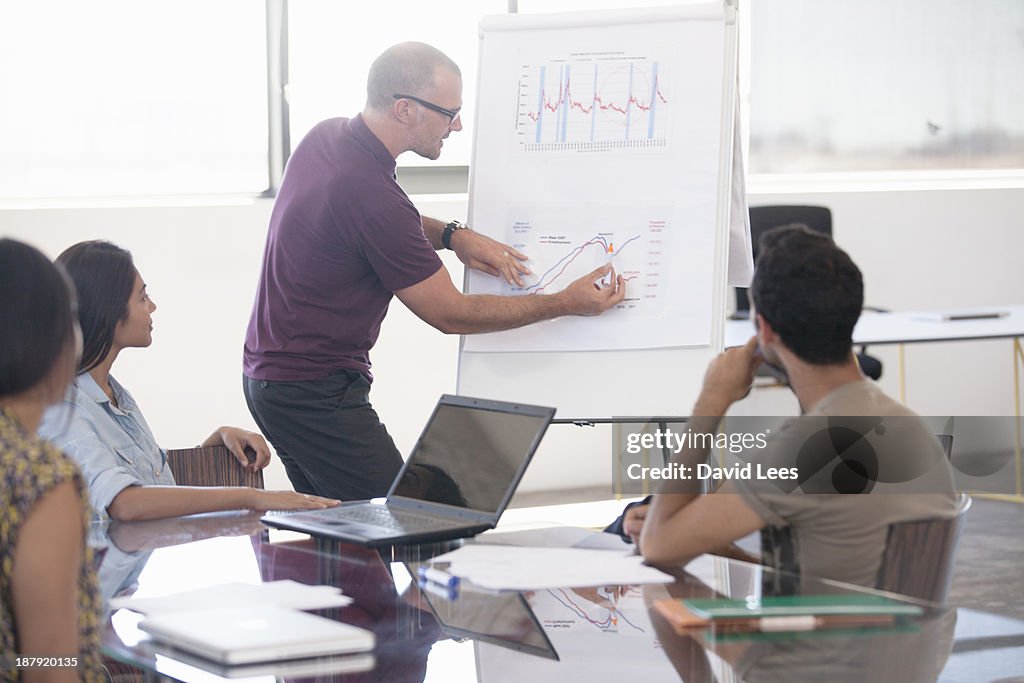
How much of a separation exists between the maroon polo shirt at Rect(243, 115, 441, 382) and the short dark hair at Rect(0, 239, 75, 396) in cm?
138

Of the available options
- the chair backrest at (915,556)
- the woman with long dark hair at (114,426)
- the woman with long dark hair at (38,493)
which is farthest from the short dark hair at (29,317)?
the chair backrest at (915,556)

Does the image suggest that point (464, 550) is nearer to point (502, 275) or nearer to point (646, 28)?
point (502, 275)

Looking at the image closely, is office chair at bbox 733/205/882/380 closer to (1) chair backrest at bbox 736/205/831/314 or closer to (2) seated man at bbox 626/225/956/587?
(1) chair backrest at bbox 736/205/831/314

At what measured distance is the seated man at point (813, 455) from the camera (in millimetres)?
1581

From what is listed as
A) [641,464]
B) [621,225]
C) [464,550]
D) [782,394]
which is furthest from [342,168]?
[782,394]

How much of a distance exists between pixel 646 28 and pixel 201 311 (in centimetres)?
261

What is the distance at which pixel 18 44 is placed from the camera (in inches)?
184

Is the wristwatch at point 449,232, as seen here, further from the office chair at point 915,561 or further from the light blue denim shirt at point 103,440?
the office chair at point 915,561

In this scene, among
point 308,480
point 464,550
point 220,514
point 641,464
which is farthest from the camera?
point 641,464

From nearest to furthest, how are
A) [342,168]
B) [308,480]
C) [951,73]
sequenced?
[342,168]
[308,480]
[951,73]

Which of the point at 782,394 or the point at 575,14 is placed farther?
the point at 782,394

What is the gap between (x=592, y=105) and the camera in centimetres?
285

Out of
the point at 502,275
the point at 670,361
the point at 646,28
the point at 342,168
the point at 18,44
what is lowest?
the point at 670,361

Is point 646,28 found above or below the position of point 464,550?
above
